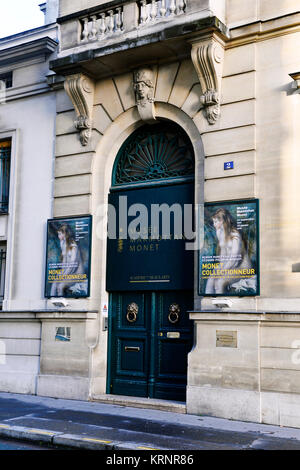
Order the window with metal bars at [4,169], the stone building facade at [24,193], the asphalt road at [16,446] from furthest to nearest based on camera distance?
the window with metal bars at [4,169]
the stone building facade at [24,193]
the asphalt road at [16,446]

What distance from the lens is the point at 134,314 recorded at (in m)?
12.9

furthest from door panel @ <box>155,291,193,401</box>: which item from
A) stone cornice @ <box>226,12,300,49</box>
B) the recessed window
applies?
the recessed window

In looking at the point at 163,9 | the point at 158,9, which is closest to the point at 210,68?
the point at 163,9

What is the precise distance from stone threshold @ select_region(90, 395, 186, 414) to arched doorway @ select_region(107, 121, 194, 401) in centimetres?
34

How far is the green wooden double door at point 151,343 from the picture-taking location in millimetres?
12234

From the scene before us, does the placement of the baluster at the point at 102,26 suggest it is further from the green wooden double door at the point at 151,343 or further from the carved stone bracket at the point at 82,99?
the green wooden double door at the point at 151,343

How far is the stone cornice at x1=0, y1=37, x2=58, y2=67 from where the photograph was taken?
567 inches

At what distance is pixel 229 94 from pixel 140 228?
11.4 feet

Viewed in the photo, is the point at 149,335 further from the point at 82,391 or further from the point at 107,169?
the point at 107,169

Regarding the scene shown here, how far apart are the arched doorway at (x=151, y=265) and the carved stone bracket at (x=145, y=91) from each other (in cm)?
46

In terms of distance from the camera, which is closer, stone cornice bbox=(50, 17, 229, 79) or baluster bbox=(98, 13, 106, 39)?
stone cornice bbox=(50, 17, 229, 79)

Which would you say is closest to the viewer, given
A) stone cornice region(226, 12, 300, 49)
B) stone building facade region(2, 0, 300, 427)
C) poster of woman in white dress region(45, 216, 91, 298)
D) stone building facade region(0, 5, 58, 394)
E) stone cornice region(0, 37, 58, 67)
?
stone building facade region(2, 0, 300, 427)

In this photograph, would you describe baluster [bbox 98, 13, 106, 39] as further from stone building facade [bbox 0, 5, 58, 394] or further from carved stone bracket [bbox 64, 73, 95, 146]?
stone building facade [bbox 0, 5, 58, 394]

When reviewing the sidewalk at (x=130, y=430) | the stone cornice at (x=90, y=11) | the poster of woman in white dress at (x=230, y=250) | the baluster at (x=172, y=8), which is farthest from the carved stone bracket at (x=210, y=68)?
the sidewalk at (x=130, y=430)
